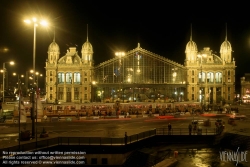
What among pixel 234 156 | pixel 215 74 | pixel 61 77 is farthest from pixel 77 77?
pixel 234 156

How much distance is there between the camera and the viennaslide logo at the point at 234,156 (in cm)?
2942

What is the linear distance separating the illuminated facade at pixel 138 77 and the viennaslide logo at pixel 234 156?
66.1 meters

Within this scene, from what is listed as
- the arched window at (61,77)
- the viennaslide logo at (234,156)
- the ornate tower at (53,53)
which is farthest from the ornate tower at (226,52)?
the viennaslide logo at (234,156)

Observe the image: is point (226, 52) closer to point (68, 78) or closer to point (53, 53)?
point (68, 78)

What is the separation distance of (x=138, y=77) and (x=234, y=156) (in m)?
71.4

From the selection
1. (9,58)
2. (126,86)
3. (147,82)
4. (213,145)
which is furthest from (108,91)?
(213,145)

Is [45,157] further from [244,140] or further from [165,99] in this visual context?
[165,99]

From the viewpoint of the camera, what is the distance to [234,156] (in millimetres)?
30625

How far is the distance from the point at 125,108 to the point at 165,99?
3545 cm

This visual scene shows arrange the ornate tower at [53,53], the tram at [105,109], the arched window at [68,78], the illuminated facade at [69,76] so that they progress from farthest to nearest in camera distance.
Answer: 1. the ornate tower at [53,53]
2. the arched window at [68,78]
3. the illuminated facade at [69,76]
4. the tram at [105,109]

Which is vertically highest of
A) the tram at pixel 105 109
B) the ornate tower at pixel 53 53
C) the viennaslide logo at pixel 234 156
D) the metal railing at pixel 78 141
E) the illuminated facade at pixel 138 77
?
the ornate tower at pixel 53 53

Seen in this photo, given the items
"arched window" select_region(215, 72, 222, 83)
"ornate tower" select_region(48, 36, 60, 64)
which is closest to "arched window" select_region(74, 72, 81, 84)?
"ornate tower" select_region(48, 36, 60, 64)

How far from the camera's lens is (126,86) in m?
102

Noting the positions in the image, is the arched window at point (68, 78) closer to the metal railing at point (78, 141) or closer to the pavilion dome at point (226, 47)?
the pavilion dome at point (226, 47)
